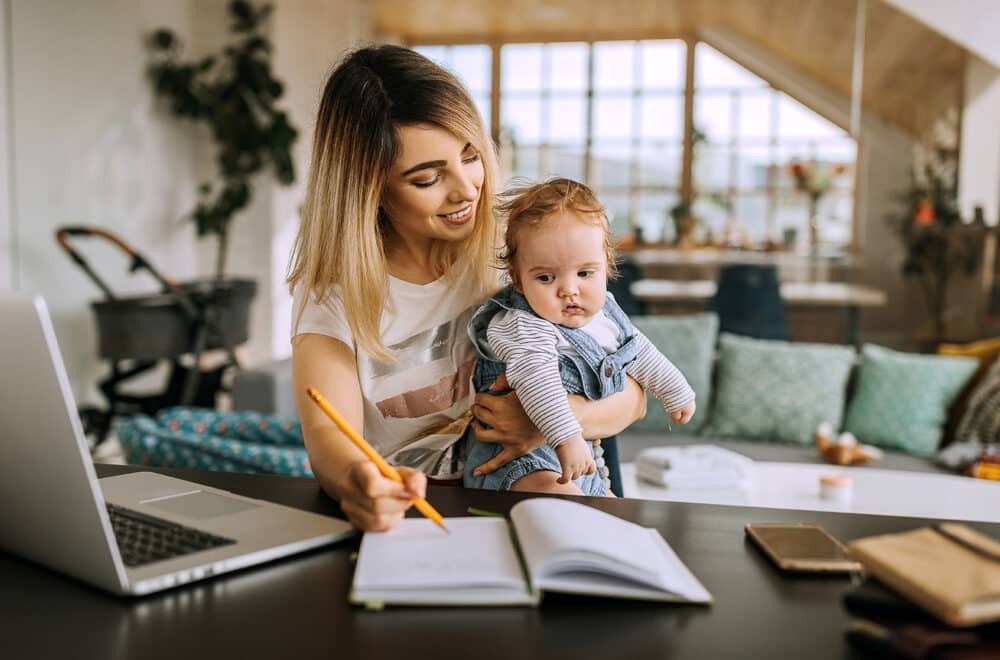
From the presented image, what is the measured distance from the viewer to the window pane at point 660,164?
8.62m

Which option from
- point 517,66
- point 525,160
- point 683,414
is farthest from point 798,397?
point 517,66

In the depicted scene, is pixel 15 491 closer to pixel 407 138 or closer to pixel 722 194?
pixel 407 138

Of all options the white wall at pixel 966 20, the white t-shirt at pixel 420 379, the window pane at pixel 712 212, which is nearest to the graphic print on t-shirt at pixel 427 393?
the white t-shirt at pixel 420 379

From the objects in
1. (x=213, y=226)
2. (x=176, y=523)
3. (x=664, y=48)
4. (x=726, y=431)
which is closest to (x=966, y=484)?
(x=726, y=431)

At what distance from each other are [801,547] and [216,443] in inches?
63.4

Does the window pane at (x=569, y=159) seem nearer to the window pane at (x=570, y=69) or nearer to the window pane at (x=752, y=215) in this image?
the window pane at (x=570, y=69)

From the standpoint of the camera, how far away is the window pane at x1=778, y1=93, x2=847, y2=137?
5.61m

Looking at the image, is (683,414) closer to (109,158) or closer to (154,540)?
(154,540)

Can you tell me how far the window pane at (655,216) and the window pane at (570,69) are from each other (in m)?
1.29

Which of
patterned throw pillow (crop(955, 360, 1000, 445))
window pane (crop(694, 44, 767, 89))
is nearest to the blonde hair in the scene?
patterned throw pillow (crop(955, 360, 1000, 445))

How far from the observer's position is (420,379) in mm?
1381

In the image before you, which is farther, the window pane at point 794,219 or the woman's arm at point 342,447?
the window pane at point 794,219

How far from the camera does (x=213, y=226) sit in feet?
20.2

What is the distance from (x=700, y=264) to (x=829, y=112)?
3.80ft
